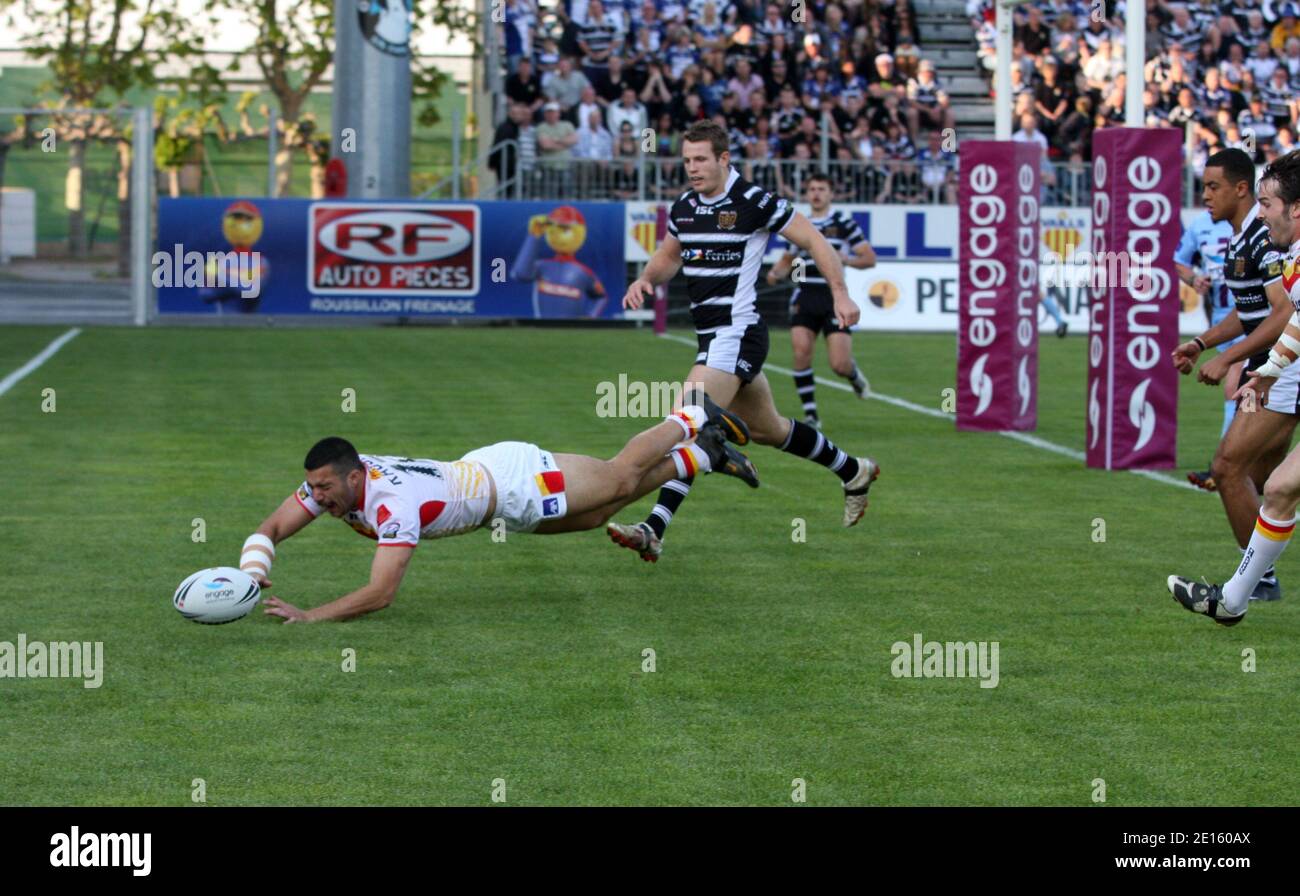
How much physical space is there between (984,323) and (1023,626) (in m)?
9.38

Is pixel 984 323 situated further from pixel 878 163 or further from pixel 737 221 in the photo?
pixel 878 163

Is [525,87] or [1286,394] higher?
[525,87]

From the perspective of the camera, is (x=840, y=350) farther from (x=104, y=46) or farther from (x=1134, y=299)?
(x=104, y=46)

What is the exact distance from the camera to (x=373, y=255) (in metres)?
32.4

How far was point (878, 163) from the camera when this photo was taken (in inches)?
1332

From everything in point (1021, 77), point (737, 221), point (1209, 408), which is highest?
point (1021, 77)

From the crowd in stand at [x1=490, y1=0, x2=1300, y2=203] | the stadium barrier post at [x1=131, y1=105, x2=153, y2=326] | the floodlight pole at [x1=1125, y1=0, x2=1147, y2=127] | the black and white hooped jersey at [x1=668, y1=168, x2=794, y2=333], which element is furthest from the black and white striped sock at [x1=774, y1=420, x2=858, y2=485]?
the stadium barrier post at [x1=131, y1=105, x2=153, y2=326]

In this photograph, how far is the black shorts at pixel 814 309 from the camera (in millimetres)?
17781

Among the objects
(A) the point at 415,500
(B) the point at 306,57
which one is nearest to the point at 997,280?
(A) the point at 415,500

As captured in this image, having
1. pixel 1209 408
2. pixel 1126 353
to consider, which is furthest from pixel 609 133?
pixel 1126 353

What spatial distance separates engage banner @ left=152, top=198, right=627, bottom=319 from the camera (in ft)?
106

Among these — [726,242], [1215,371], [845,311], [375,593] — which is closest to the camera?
[375,593]

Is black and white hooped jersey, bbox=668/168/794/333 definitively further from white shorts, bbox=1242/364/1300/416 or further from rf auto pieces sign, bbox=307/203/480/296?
rf auto pieces sign, bbox=307/203/480/296

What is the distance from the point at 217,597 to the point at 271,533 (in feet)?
1.68
